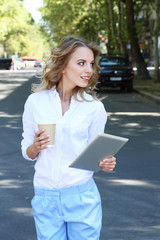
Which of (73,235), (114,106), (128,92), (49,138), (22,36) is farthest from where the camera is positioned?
(22,36)

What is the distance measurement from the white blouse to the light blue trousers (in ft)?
0.16

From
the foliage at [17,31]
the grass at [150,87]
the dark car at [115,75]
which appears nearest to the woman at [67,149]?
the grass at [150,87]

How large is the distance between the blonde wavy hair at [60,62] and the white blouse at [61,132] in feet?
0.28

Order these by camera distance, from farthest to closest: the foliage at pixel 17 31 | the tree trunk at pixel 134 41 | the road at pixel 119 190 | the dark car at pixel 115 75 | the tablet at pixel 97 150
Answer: the foliage at pixel 17 31
the tree trunk at pixel 134 41
the dark car at pixel 115 75
the road at pixel 119 190
the tablet at pixel 97 150

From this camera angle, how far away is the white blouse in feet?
8.54

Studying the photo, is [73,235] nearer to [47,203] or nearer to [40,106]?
[47,203]

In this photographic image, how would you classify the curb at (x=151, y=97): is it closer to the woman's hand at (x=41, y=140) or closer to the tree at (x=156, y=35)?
the tree at (x=156, y=35)

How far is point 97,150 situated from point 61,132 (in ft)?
0.80

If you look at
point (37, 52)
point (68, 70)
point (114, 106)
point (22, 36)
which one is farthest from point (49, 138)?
point (37, 52)

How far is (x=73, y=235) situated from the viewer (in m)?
2.61

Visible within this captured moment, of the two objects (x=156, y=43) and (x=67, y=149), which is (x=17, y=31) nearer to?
(x=156, y=43)

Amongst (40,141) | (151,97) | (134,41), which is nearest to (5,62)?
(134,41)

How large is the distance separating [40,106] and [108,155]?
1.43 feet

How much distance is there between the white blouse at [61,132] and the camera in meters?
2.60
